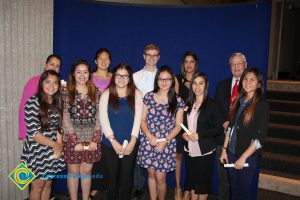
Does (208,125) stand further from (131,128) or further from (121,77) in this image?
(121,77)

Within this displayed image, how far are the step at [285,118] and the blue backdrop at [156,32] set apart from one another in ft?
7.33

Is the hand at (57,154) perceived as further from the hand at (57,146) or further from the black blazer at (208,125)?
the black blazer at (208,125)

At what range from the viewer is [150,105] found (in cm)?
263

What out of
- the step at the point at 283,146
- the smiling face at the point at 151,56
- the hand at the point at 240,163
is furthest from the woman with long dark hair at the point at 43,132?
the step at the point at 283,146

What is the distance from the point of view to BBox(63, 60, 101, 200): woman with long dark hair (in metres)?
2.45

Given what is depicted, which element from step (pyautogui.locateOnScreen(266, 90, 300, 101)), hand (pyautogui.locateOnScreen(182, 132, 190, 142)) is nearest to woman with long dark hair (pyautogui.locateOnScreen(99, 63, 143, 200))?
hand (pyautogui.locateOnScreen(182, 132, 190, 142))

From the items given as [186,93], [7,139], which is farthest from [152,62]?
[7,139]

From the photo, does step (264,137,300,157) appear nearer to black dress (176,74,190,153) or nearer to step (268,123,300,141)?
step (268,123,300,141)

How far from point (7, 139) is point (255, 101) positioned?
2.53m

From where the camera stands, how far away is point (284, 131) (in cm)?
460

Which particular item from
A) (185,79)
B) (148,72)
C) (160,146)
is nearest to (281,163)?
(185,79)

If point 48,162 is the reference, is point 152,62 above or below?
above

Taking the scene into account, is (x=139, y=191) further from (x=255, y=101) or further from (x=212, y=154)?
(x=255, y=101)

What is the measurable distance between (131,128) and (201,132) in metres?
0.68
